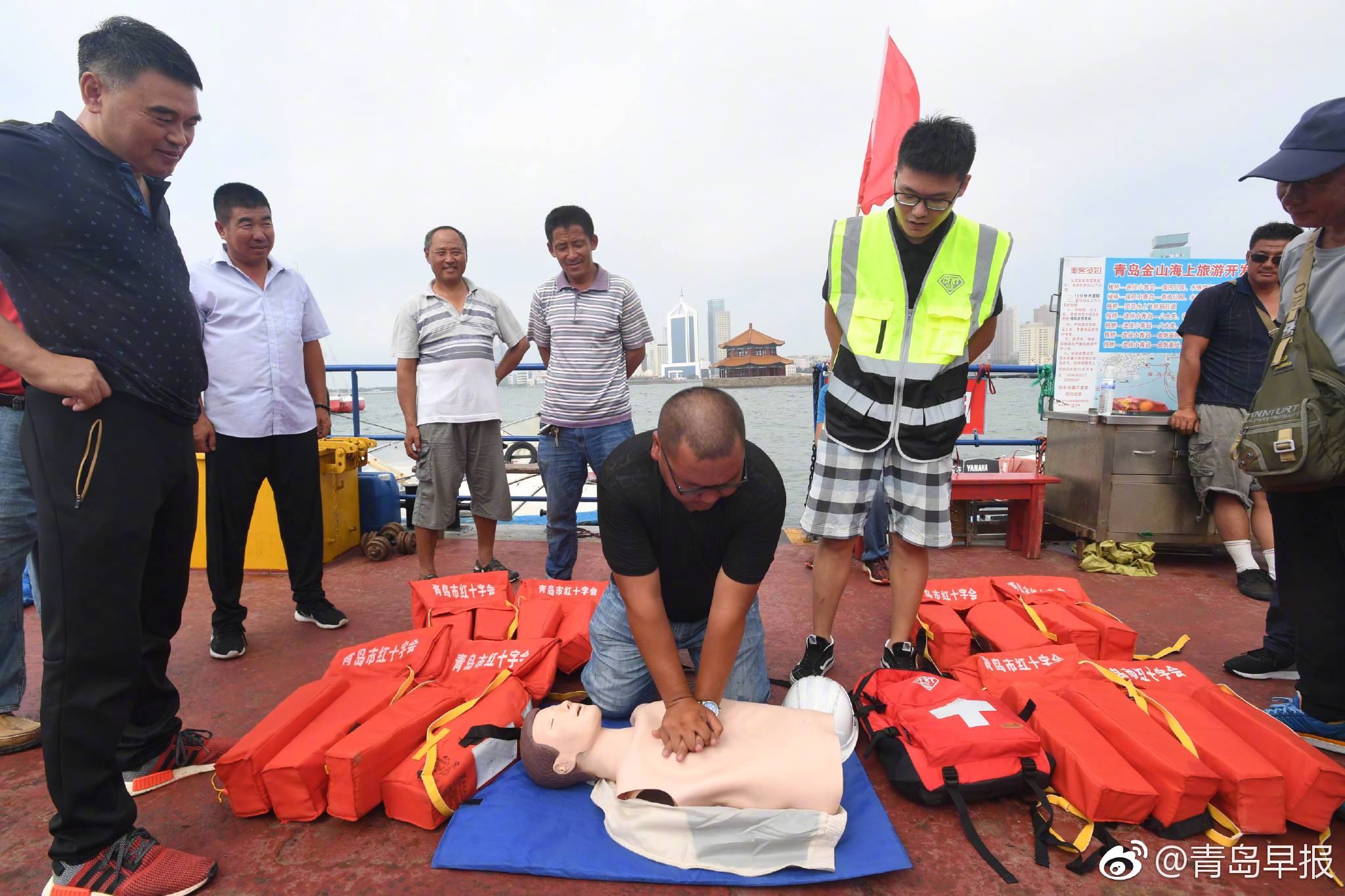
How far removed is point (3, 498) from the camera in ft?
6.24

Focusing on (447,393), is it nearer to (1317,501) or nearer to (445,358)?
(445,358)

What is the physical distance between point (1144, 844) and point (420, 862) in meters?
1.73

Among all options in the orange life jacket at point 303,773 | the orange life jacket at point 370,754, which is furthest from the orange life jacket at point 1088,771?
the orange life jacket at point 303,773

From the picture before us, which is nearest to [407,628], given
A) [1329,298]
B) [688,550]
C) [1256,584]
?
[688,550]

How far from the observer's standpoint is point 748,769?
1.58m

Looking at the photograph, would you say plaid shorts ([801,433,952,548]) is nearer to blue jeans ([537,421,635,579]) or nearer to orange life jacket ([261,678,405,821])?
blue jeans ([537,421,635,579])

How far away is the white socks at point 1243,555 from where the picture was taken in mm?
3479

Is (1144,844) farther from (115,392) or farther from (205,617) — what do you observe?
(205,617)

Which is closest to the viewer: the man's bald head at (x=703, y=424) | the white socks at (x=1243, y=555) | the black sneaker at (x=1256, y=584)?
the man's bald head at (x=703, y=424)

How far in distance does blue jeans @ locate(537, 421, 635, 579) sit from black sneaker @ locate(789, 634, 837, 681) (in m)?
1.43

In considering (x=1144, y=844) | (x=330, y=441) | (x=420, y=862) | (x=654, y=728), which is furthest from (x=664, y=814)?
(x=330, y=441)

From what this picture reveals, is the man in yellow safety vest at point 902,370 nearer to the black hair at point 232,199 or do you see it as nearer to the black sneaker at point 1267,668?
the black sneaker at point 1267,668

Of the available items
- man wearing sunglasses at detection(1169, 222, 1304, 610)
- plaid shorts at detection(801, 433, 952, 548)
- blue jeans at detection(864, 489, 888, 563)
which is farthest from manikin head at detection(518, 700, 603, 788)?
man wearing sunglasses at detection(1169, 222, 1304, 610)

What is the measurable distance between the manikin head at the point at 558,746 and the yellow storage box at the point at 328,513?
95.2 inches
